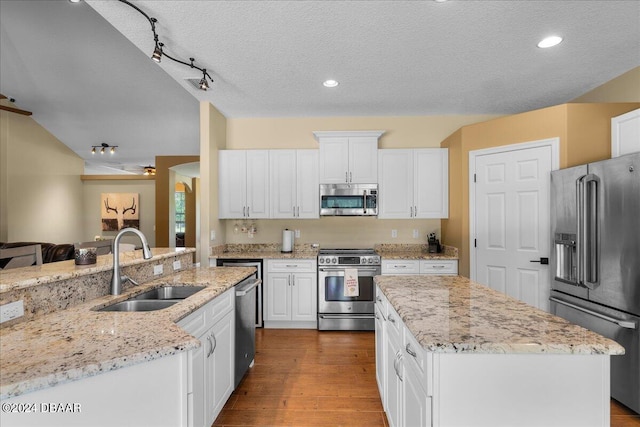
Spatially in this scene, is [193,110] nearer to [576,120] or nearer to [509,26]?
[509,26]

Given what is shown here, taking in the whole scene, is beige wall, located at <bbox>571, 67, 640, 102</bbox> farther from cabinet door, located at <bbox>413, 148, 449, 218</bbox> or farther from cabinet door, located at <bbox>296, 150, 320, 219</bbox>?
cabinet door, located at <bbox>296, 150, 320, 219</bbox>

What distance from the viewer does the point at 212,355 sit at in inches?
77.5

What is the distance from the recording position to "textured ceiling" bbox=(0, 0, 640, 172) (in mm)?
2186

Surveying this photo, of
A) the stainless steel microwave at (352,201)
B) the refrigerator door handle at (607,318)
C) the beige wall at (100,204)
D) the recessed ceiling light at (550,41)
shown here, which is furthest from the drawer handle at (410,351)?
the beige wall at (100,204)

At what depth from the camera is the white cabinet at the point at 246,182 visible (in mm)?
4277

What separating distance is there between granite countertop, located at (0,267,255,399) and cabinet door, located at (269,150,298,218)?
2570mm

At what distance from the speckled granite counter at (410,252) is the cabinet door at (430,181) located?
492mm

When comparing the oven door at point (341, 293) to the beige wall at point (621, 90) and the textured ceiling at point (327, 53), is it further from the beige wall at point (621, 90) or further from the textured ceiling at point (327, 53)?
the beige wall at point (621, 90)

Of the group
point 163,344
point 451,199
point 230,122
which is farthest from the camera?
point 230,122

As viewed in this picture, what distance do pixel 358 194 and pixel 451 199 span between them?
3.89 feet

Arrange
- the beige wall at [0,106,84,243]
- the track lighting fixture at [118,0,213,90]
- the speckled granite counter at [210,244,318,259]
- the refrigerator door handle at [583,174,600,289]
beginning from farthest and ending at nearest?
the beige wall at [0,106,84,243]
the speckled granite counter at [210,244,318,259]
the refrigerator door handle at [583,174,600,289]
the track lighting fixture at [118,0,213,90]

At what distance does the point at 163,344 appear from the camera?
1188 mm

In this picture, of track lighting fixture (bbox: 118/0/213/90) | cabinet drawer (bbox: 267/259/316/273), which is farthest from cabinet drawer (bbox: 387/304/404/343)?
track lighting fixture (bbox: 118/0/213/90)

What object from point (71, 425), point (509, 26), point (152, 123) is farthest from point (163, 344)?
point (152, 123)
